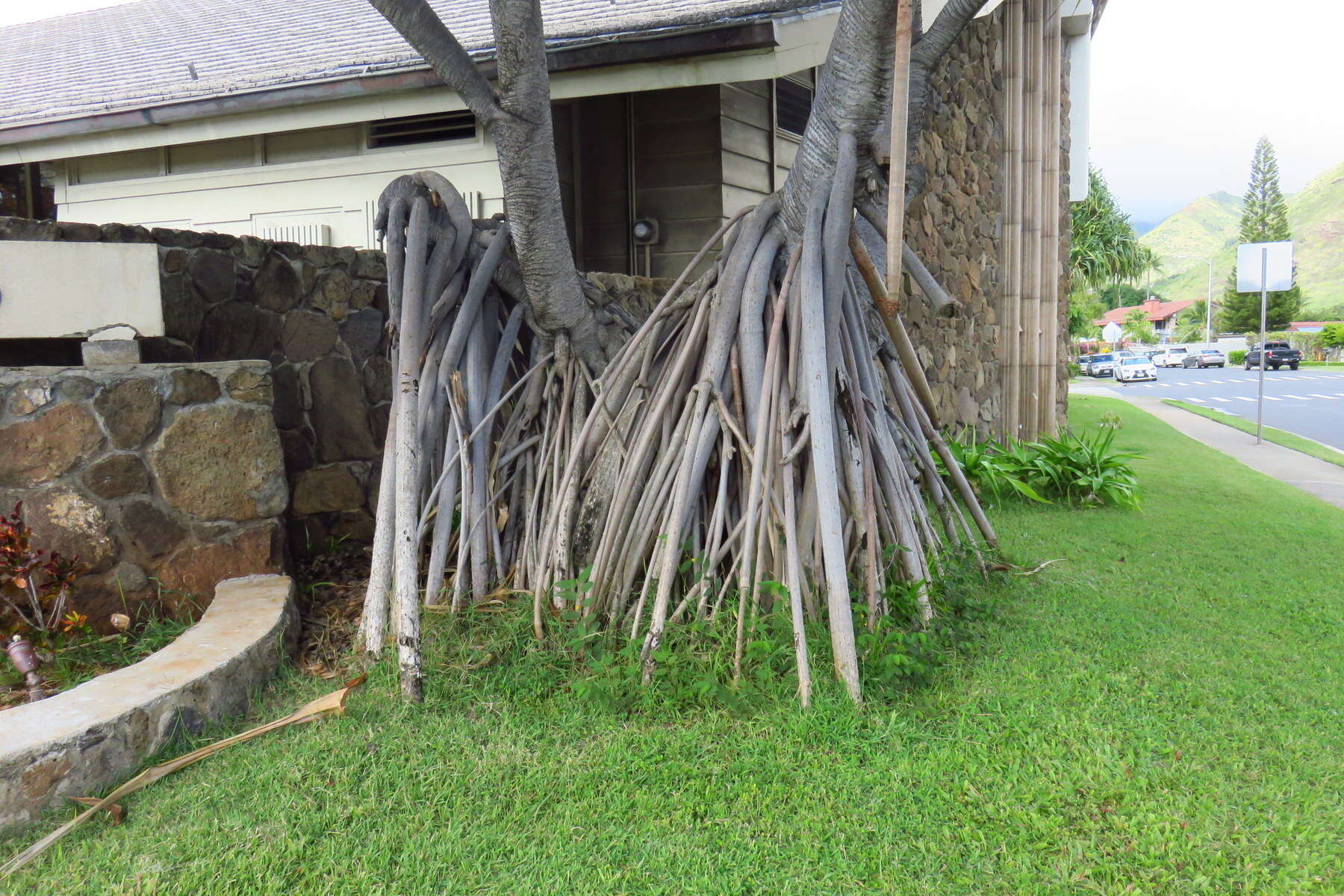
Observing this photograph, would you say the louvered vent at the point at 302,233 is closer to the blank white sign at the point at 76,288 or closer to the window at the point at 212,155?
the window at the point at 212,155

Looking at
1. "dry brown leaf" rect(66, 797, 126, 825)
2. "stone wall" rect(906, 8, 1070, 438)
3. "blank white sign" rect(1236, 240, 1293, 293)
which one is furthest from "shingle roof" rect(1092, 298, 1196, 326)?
"dry brown leaf" rect(66, 797, 126, 825)

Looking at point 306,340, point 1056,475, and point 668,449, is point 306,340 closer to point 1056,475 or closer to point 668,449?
→ point 668,449

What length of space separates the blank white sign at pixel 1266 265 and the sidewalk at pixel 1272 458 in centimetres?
180

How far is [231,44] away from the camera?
6836 millimetres

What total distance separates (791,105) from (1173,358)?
4621 cm

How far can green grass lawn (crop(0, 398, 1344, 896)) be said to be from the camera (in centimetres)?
186

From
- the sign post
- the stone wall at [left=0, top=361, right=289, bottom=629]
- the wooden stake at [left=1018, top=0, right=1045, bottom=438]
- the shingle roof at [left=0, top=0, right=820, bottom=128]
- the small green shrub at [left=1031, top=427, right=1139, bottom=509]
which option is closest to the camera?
the stone wall at [left=0, top=361, right=289, bottom=629]

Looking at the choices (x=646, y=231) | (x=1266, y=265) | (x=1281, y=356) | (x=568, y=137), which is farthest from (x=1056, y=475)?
(x=1281, y=356)

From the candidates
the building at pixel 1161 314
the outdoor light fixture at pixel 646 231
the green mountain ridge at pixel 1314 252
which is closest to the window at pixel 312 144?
the outdoor light fixture at pixel 646 231

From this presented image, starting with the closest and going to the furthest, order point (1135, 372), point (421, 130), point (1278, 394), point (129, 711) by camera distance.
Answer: point (129, 711)
point (421, 130)
point (1278, 394)
point (1135, 372)

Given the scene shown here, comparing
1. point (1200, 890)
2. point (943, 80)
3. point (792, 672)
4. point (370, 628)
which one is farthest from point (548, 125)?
point (943, 80)

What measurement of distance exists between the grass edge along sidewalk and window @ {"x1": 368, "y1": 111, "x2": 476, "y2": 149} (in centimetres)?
847

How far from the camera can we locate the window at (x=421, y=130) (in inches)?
209

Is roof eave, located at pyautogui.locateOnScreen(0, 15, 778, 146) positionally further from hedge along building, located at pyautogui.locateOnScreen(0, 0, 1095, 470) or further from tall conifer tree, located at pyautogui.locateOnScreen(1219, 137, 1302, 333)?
tall conifer tree, located at pyautogui.locateOnScreen(1219, 137, 1302, 333)
